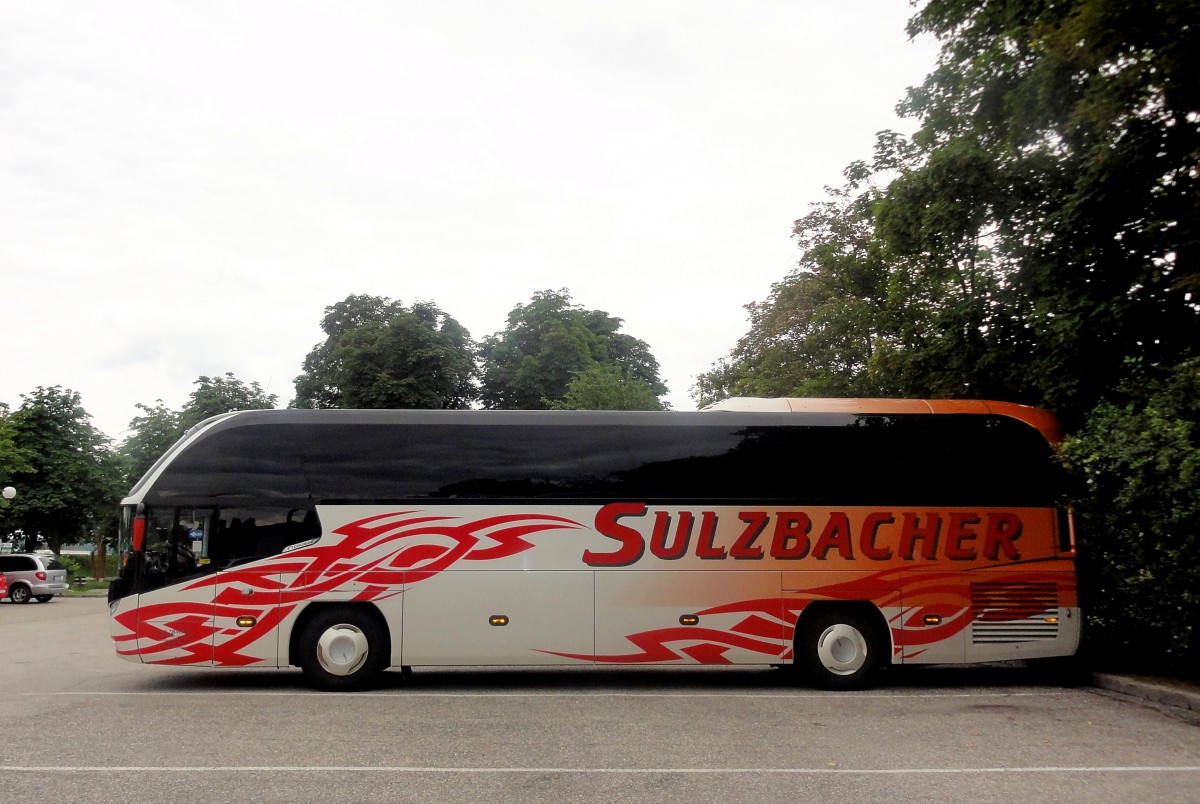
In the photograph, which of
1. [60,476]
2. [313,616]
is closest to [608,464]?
[313,616]

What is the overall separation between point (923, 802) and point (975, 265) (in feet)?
38.1

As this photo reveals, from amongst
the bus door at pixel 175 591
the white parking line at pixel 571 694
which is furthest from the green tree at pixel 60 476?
the white parking line at pixel 571 694

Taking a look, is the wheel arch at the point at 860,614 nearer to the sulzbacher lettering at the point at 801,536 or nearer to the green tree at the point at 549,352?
the sulzbacher lettering at the point at 801,536

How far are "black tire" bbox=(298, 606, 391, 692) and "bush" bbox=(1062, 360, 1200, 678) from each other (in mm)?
8225

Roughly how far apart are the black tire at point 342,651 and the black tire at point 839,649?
4853 mm

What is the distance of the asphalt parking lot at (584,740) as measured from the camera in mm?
6922

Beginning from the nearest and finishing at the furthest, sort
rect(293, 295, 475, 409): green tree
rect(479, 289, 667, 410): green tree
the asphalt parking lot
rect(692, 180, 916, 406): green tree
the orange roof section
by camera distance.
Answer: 1. the asphalt parking lot
2. the orange roof section
3. rect(692, 180, 916, 406): green tree
4. rect(293, 295, 475, 409): green tree
5. rect(479, 289, 667, 410): green tree

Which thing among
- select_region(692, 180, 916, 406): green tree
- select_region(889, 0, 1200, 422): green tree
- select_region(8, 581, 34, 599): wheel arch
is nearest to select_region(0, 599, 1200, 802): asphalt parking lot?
select_region(889, 0, 1200, 422): green tree

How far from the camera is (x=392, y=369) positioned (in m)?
57.2

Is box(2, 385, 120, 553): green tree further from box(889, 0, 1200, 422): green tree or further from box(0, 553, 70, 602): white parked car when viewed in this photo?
box(889, 0, 1200, 422): green tree

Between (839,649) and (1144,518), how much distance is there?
3.59 m

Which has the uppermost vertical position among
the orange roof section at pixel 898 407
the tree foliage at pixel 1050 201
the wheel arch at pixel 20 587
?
the tree foliage at pixel 1050 201

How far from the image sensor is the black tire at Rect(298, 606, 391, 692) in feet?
38.5

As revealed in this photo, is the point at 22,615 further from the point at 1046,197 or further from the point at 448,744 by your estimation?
the point at 1046,197
